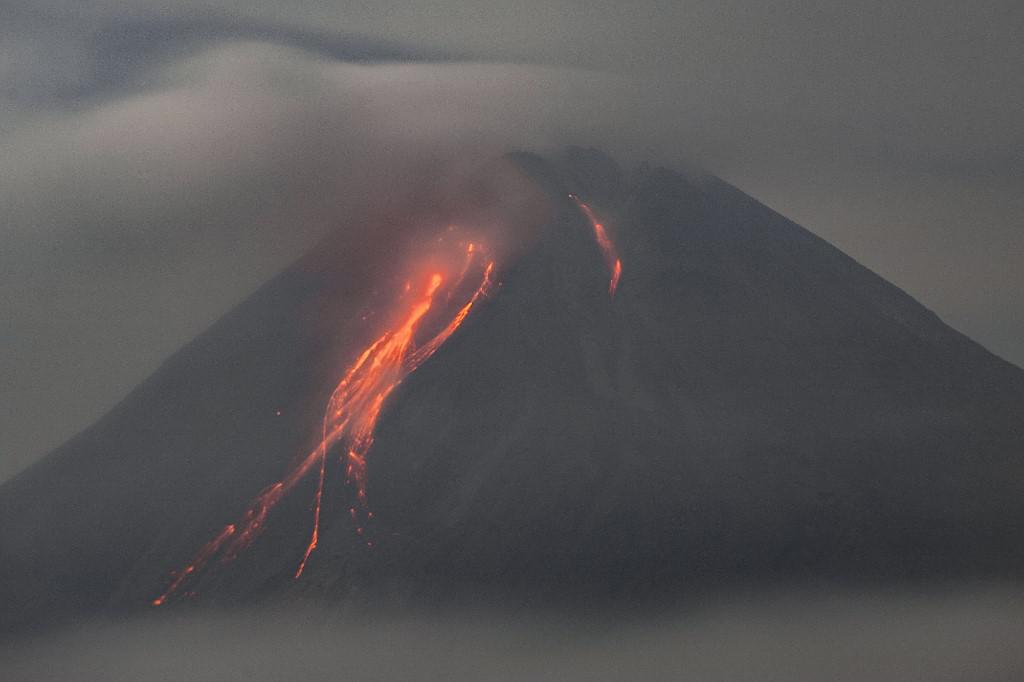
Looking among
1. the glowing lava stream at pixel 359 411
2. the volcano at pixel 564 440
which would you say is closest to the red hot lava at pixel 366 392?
the glowing lava stream at pixel 359 411

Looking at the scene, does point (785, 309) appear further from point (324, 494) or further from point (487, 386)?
point (324, 494)

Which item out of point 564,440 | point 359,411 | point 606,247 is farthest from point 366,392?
point 606,247

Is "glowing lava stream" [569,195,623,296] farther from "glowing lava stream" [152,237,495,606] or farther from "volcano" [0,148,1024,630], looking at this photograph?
"glowing lava stream" [152,237,495,606]

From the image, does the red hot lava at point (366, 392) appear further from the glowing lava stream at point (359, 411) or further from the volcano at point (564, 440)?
the volcano at point (564, 440)

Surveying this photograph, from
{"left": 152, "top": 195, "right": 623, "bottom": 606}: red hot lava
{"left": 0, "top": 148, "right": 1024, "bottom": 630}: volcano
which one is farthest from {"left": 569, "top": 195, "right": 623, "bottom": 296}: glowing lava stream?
{"left": 0, "top": 148, "right": 1024, "bottom": 630}: volcano

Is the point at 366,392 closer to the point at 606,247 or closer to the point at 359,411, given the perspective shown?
the point at 359,411

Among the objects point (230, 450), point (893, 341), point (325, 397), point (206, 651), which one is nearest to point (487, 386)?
point (325, 397)

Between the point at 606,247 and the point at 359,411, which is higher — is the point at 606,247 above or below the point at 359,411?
above
